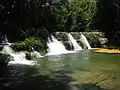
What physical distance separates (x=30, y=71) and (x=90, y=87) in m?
4.99

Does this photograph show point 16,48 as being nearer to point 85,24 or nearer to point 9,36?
point 9,36

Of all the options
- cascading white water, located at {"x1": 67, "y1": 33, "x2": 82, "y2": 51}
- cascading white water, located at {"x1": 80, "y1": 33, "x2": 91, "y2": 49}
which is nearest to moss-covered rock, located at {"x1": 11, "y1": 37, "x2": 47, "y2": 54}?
cascading white water, located at {"x1": 67, "y1": 33, "x2": 82, "y2": 51}

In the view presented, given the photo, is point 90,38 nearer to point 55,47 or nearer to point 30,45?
point 55,47

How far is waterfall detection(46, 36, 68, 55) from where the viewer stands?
27370mm


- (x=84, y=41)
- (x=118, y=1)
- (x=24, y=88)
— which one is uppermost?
(x=118, y=1)

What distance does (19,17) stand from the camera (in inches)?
290

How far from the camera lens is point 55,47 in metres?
28.5

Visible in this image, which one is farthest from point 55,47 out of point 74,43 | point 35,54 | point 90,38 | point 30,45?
point 90,38

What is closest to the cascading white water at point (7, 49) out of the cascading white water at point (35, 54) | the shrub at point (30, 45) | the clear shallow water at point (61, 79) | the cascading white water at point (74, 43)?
the shrub at point (30, 45)

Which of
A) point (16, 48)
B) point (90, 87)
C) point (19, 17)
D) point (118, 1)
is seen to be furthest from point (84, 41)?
point (118, 1)

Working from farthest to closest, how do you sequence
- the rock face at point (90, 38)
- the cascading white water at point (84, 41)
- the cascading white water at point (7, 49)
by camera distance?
1. the cascading white water at point (84, 41)
2. the rock face at point (90, 38)
3. the cascading white water at point (7, 49)

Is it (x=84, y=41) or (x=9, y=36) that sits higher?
(x=9, y=36)

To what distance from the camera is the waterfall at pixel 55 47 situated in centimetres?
2737

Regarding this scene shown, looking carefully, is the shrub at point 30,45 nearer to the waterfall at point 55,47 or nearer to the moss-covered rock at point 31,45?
the moss-covered rock at point 31,45
